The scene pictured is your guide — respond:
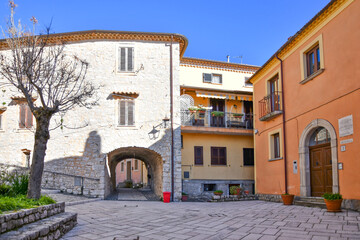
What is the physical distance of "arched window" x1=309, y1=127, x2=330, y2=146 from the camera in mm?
10931

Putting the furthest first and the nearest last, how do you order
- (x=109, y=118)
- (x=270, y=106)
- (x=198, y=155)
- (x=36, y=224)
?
(x=198, y=155), (x=109, y=118), (x=270, y=106), (x=36, y=224)

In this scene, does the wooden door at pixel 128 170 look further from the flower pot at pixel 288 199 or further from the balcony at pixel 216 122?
the flower pot at pixel 288 199

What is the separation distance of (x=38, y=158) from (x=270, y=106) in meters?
10.9

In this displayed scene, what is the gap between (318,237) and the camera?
5.75 meters

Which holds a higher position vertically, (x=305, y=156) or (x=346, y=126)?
(x=346, y=126)

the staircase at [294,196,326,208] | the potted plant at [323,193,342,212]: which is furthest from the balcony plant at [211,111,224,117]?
the potted plant at [323,193,342,212]

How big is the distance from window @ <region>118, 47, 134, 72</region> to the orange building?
6659 mm

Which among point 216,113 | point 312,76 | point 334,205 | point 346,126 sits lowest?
point 334,205

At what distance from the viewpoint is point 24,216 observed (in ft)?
17.2

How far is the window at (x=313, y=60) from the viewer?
11688 millimetres

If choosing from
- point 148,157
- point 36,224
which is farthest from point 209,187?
point 36,224

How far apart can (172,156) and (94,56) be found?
6409 millimetres

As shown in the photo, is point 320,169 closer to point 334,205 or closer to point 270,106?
point 334,205

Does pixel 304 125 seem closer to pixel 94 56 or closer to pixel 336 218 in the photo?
pixel 336 218
